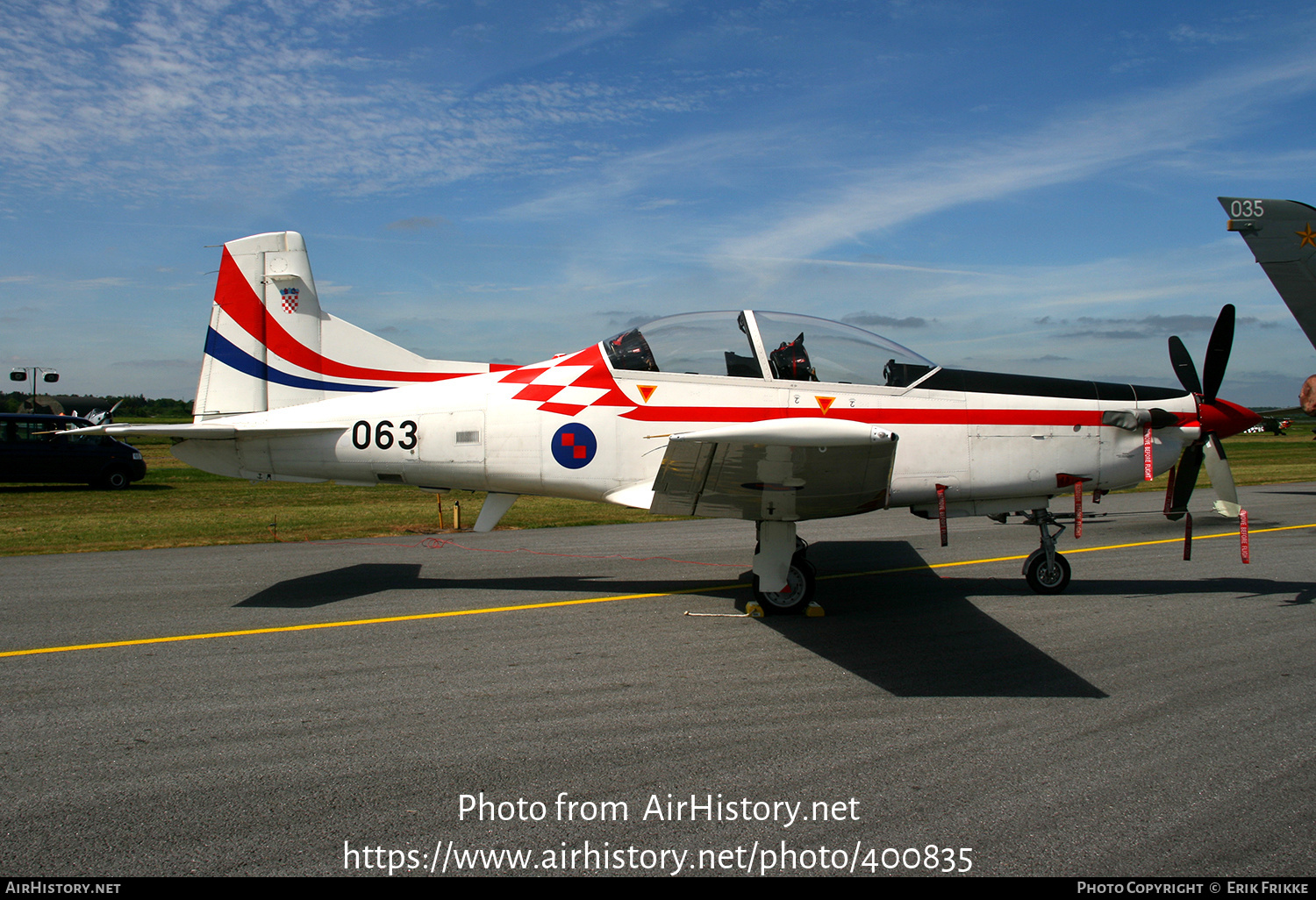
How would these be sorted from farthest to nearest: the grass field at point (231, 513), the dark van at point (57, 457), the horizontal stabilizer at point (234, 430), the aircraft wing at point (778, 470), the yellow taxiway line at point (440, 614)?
the dark van at point (57, 457), the grass field at point (231, 513), the horizontal stabilizer at point (234, 430), the yellow taxiway line at point (440, 614), the aircraft wing at point (778, 470)

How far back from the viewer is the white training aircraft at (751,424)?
6504 mm

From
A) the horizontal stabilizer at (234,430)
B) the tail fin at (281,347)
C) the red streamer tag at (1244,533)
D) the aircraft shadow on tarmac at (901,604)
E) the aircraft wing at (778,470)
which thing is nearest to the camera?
the aircraft wing at (778,470)

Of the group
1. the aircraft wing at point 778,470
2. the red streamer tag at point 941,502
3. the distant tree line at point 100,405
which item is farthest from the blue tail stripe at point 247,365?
the distant tree line at point 100,405

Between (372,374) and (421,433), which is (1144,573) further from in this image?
(372,374)

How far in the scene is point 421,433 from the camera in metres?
7.12

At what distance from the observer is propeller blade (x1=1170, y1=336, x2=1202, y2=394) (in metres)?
7.24

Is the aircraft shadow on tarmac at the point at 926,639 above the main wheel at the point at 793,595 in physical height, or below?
below

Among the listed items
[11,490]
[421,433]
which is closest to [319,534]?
[421,433]

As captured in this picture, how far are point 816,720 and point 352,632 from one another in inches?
151

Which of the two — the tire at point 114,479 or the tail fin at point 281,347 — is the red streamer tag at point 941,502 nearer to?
the tail fin at point 281,347

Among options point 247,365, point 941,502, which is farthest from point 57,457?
point 941,502

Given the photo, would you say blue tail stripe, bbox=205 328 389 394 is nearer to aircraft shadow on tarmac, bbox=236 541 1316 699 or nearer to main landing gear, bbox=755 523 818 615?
aircraft shadow on tarmac, bbox=236 541 1316 699

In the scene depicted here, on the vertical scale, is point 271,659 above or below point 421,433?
below

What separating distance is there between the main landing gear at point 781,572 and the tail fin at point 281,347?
3636 mm
